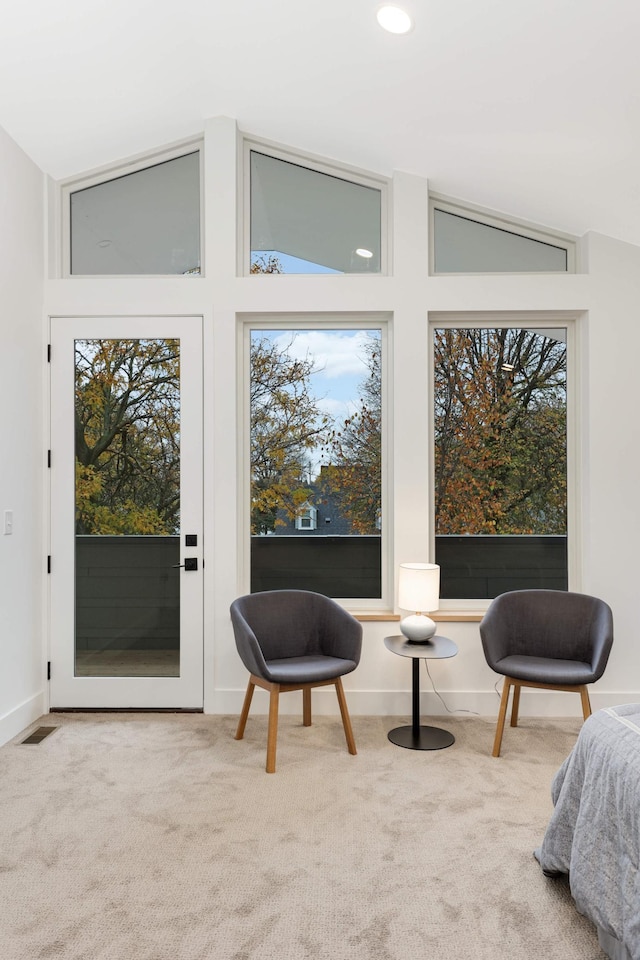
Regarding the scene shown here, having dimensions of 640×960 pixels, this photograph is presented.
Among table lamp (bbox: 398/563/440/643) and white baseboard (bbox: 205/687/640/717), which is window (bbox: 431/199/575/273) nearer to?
table lamp (bbox: 398/563/440/643)

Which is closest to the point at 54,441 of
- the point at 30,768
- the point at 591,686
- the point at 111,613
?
the point at 111,613

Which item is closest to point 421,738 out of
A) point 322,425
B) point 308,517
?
point 308,517

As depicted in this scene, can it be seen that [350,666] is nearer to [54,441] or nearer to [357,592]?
[357,592]

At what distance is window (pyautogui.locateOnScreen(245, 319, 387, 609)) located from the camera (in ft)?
13.4

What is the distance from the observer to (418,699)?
349 cm

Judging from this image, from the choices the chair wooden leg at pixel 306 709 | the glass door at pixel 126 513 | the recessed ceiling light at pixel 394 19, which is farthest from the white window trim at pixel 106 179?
the chair wooden leg at pixel 306 709

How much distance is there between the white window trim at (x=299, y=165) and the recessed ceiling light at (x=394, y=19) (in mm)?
1266

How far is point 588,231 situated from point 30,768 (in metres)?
3.95

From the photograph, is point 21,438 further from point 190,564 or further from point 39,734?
point 39,734

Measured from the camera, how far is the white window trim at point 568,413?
4.01 meters

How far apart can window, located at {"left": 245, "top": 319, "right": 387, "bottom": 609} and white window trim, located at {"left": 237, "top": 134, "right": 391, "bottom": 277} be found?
0.37 meters

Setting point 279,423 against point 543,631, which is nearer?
point 543,631

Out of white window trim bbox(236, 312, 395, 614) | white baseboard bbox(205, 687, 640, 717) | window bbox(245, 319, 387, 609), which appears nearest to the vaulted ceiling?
white window trim bbox(236, 312, 395, 614)

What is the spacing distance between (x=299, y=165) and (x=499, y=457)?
6.79 ft
